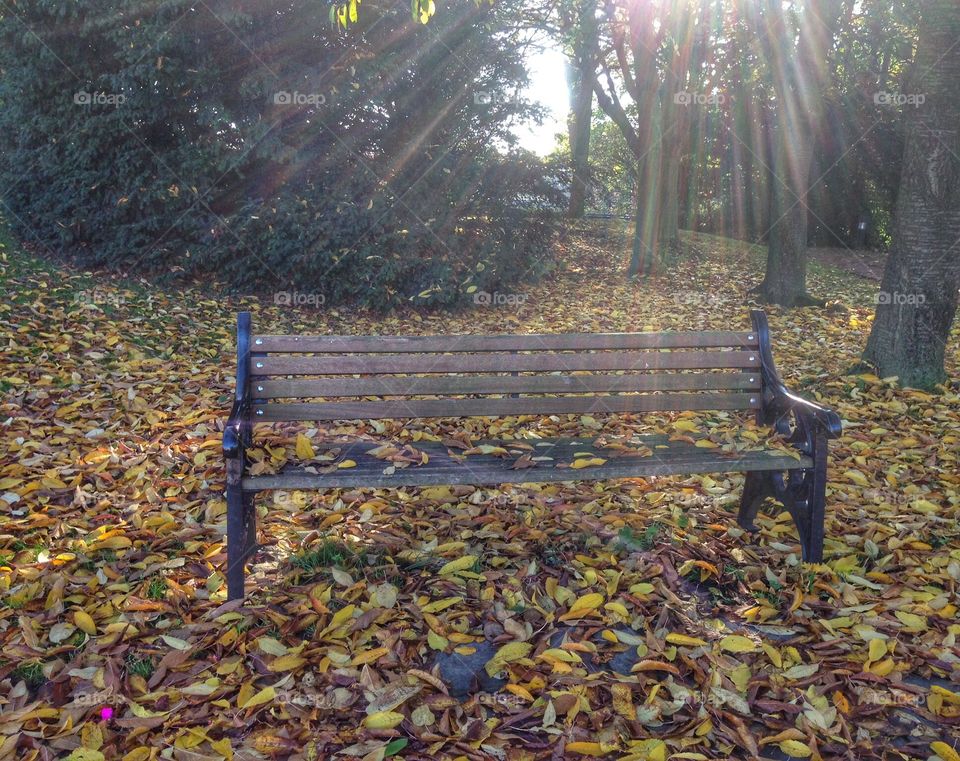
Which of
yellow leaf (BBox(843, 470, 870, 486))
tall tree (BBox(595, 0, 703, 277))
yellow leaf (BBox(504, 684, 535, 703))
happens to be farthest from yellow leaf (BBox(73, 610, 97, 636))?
tall tree (BBox(595, 0, 703, 277))

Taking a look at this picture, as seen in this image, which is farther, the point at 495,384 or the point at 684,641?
the point at 495,384

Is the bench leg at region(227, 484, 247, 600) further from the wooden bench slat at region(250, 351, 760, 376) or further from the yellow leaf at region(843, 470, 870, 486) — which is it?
the yellow leaf at region(843, 470, 870, 486)

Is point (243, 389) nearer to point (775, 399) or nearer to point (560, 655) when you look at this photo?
point (560, 655)

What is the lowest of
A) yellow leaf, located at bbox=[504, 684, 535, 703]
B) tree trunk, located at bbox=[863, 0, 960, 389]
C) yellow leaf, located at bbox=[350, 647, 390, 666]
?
yellow leaf, located at bbox=[504, 684, 535, 703]

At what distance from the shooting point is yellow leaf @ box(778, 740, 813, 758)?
239 centimetres

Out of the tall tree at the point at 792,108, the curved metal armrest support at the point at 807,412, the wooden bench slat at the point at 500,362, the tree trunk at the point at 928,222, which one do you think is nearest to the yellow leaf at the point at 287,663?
the wooden bench slat at the point at 500,362

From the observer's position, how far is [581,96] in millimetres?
17797

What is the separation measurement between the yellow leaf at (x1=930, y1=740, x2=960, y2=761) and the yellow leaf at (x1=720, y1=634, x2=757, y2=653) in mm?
610

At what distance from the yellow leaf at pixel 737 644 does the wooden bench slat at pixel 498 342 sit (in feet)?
4.60

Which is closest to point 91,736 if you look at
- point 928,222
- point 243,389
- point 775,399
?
point 243,389

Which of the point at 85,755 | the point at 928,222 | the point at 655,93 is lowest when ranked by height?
the point at 85,755

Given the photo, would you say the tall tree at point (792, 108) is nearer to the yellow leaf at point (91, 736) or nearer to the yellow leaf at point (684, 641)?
the yellow leaf at point (684, 641)

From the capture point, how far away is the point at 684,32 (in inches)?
449

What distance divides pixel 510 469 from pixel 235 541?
1.12m
